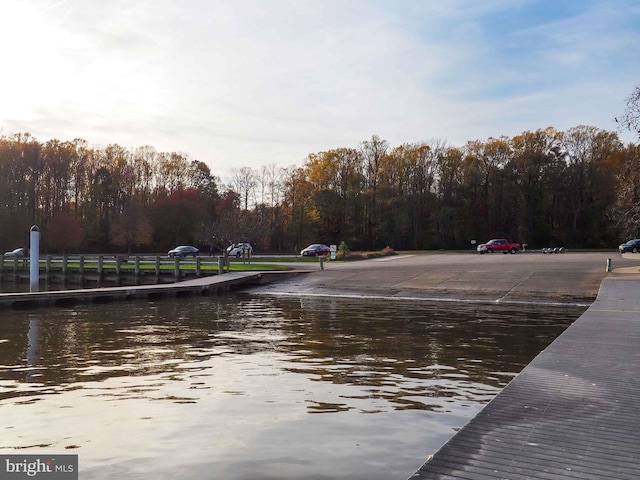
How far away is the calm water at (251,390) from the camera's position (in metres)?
6.44

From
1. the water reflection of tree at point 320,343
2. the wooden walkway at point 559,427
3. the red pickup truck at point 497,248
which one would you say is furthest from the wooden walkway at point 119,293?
the red pickup truck at point 497,248

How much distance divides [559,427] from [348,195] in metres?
79.5

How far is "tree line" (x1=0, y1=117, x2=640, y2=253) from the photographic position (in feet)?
238

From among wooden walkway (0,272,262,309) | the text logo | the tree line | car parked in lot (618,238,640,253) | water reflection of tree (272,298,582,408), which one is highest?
the tree line

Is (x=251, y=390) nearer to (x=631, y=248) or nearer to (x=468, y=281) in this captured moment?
(x=468, y=281)

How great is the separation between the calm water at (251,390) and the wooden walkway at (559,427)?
2.24 feet

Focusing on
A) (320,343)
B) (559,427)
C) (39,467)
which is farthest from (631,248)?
(39,467)

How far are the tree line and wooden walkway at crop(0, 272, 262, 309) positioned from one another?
125 ft

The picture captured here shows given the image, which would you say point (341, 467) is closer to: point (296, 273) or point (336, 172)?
point (296, 273)

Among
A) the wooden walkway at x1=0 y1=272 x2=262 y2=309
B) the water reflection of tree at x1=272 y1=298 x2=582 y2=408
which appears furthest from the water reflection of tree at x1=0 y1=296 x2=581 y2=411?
the wooden walkway at x1=0 y1=272 x2=262 y2=309

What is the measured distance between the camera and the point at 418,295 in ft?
88.0

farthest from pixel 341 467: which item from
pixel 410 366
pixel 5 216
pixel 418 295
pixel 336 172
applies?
pixel 336 172

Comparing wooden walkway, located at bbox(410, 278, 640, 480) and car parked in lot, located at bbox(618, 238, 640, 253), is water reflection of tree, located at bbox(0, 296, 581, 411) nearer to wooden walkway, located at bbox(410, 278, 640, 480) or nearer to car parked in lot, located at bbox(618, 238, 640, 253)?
wooden walkway, located at bbox(410, 278, 640, 480)

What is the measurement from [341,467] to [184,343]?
875cm
